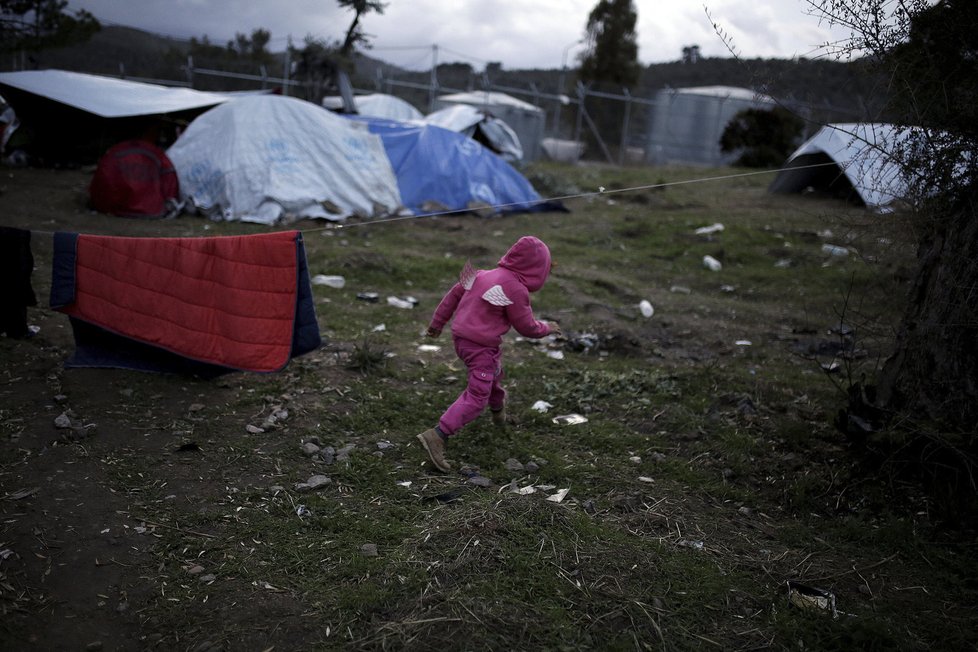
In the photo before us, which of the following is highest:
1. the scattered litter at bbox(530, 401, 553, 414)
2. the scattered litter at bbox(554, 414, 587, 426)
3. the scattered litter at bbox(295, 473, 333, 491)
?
the scattered litter at bbox(530, 401, 553, 414)

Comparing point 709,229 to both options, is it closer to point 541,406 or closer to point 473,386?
point 541,406

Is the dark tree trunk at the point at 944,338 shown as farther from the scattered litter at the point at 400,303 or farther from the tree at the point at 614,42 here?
the tree at the point at 614,42

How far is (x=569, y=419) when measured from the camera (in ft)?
13.8

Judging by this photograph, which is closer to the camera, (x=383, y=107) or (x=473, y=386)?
(x=473, y=386)

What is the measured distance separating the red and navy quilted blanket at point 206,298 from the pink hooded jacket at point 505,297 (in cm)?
103

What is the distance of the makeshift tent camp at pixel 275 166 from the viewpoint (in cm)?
981

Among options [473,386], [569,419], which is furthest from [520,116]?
[473,386]

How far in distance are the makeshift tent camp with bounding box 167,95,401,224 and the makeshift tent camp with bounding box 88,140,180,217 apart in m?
0.39

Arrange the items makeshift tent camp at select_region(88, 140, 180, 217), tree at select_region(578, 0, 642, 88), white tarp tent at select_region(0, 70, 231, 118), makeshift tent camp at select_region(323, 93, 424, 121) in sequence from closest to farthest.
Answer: makeshift tent camp at select_region(88, 140, 180, 217), white tarp tent at select_region(0, 70, 231, 118), makeshift tent camp at select_region(323, 93, 424, 121), tree at select_region(578, 0, 642, 88)

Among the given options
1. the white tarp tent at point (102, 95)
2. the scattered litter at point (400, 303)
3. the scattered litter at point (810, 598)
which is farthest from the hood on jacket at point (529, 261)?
the white tarp tent at point (102, 95)

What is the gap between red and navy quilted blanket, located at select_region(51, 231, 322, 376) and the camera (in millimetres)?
3885

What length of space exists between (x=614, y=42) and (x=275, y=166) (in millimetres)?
21092

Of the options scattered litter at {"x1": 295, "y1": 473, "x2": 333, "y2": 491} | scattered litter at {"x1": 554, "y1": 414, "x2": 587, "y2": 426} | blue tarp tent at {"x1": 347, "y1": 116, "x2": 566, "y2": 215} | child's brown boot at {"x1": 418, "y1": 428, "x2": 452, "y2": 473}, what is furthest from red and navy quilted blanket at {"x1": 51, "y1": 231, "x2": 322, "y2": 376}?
blue tarp tent at {"x1": 347, "y1": 116, "x2": 566, "y2": 215}

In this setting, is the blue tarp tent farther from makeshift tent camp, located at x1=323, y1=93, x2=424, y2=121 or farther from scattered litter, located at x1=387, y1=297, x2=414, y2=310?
makeshift tent camp, located at x1=323, y1=93, x2=424, y2=121
